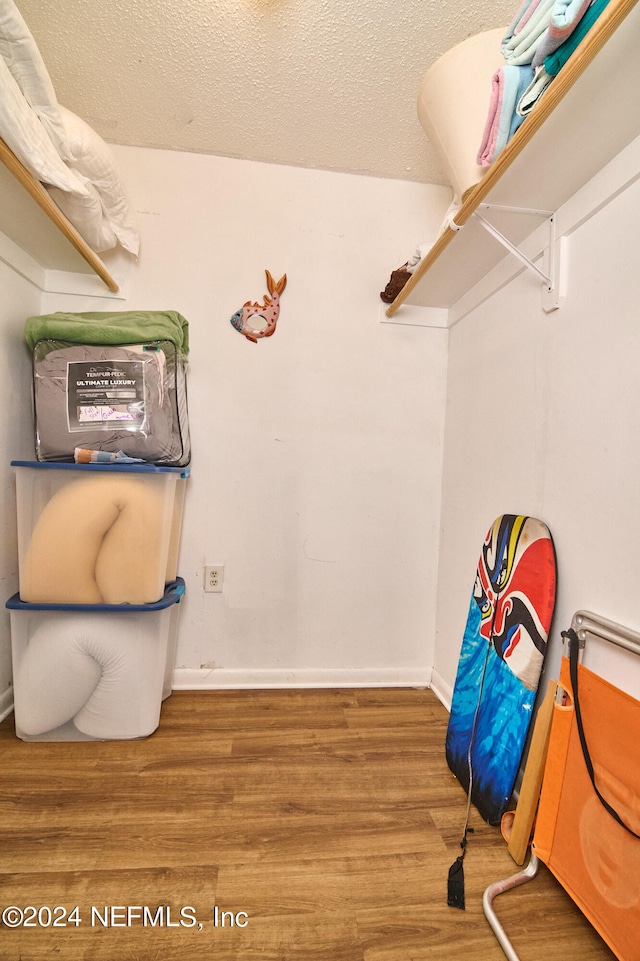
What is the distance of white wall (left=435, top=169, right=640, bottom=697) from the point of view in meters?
0.98

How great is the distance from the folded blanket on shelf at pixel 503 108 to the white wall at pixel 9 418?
150 cm

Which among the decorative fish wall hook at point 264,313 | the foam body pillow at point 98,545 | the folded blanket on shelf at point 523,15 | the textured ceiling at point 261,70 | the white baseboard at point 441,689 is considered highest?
the textured ceiling at point 261,70

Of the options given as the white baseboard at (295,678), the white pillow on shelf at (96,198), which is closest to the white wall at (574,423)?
the white baseboard at (295,678)

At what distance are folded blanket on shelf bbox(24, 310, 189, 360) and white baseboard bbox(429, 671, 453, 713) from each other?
1.62 m

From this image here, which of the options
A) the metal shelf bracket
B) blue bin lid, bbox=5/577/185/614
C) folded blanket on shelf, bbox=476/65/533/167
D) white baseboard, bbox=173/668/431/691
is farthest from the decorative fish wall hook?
white baseboard, bbox=173/668/431/691

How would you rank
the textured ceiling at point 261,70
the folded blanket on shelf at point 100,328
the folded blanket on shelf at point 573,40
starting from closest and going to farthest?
1. the folded blanket on shelf at point 573,40
2. the textured ceiling at point 261,70
3. the folded blanket on shelf at point 100,328

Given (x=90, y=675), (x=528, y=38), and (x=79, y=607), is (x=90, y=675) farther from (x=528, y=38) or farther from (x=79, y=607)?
(x=528, y=38)

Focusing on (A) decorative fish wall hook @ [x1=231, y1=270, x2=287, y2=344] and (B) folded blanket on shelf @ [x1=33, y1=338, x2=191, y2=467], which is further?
(A) decorative fish wall hook @ [x1=231, y1=270, x2=287, y2=344]

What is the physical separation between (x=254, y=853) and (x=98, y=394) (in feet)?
4.44

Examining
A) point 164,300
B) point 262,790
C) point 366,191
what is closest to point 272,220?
point 366,191

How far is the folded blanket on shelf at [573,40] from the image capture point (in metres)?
0.80

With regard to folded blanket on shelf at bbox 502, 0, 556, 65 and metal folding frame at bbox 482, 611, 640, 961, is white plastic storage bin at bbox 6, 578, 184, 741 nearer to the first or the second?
metal folding frame at bbox 482, 611, 640, 961

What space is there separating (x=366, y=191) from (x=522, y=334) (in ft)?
3.34

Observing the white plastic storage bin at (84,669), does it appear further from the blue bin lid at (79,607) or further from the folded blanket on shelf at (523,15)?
the folded blanket on shelf at (523,15)
